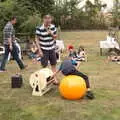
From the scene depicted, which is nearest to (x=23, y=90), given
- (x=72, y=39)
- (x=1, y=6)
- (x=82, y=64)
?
(x=82, y=64)

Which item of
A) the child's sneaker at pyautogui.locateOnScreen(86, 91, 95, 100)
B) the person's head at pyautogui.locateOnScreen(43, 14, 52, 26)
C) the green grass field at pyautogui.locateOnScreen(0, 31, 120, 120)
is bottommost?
the green grass field at pyautogui.locateOnScreen(0, 31, 120, 120)

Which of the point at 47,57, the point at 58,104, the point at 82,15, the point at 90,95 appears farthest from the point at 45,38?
the point at 82,15

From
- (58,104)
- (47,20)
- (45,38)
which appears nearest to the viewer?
(58,104)

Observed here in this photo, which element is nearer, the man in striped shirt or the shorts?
the man in striped shirt

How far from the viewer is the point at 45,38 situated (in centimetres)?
874

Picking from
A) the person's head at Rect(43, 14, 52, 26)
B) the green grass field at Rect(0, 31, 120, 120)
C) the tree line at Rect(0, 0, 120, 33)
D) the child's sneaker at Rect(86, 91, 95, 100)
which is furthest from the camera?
the tree line at Rect(0, 0, 120, 33)

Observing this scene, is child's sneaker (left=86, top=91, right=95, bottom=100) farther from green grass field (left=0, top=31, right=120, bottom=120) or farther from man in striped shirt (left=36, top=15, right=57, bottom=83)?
man in striped shirt (left=36, top=15, right=57, bottom=83)

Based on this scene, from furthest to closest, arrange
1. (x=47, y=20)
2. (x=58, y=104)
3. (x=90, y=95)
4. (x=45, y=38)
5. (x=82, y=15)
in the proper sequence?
(x=82, y=15) < (x=45, y=38) < (x=47, y=20) < (x=90, y=95) < (x=58, y=104)

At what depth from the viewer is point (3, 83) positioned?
9453 millimetres

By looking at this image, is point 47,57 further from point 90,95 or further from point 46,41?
point 90,95

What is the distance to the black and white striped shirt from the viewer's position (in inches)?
341

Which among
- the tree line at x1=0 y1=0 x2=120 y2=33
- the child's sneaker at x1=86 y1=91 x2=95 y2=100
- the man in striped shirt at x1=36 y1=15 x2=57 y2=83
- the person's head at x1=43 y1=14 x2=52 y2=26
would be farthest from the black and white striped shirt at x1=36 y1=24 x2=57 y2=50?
the tree line at x1=0 y1=0 x2=120 y2=33

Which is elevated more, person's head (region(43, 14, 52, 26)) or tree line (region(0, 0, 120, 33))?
person's head (region(43, 14, 52, 26))

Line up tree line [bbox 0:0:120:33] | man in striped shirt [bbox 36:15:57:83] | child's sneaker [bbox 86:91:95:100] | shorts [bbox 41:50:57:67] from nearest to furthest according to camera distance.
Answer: child's sneaker [bbox 86:91:95:100] < man in striped shirt [bbox 36:15:57:83] < shorts [bbox 41:50:57:67] < tree line [bbox 0:0:120:33]
